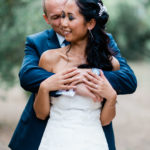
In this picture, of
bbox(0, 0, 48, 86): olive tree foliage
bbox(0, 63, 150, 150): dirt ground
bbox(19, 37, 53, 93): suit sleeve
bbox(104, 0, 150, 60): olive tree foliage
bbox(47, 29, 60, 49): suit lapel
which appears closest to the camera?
bbox(19, 37, 53, 93): suit sleeve

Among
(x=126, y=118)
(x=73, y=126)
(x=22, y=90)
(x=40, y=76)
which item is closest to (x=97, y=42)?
(x=40, y=76)

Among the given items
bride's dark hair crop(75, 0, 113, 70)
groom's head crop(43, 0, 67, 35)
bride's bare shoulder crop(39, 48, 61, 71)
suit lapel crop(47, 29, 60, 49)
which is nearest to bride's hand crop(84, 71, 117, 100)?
bride's dark hair crop(75, 0, 113, 70)

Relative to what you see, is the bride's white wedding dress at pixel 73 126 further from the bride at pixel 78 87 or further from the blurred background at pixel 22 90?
the blurred background at pixel 22 90

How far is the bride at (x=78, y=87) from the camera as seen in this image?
2369 millimetres

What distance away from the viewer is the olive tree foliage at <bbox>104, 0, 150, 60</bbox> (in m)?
16.3

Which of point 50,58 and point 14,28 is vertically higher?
point 50,58

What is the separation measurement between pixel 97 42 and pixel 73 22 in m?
0.25

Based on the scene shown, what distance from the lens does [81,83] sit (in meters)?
2.41

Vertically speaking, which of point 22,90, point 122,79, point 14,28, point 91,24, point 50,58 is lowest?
point 22,90

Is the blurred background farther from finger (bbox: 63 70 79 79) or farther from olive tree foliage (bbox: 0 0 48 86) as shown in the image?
finger (bbox: 63 70 79 79)

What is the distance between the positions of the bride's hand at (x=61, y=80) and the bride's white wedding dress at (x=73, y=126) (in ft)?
0.29

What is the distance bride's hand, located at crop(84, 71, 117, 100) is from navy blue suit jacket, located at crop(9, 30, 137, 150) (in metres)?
0.09

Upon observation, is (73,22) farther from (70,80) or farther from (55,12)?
(55,12)

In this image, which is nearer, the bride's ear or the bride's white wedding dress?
the bride's white wedding dress
